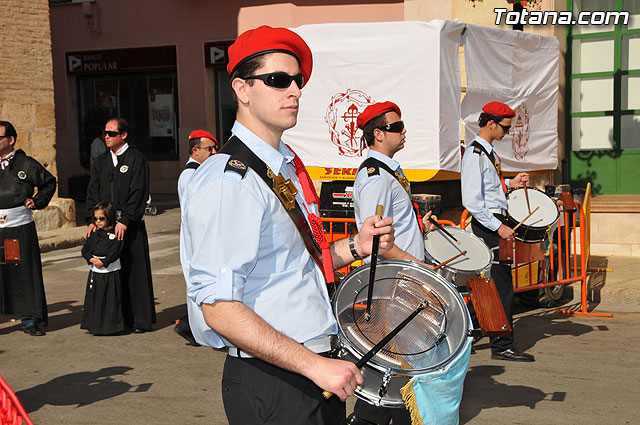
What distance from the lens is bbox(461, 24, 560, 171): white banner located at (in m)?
9.98

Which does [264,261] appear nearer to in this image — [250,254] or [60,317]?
[250,254]

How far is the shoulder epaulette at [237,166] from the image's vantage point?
2.50 meters

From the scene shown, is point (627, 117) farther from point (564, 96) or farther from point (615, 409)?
point (615, 409)

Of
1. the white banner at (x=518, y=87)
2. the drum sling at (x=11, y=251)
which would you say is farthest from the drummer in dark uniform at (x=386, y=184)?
the white banner at (x=518, y=87)

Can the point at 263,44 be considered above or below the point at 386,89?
below

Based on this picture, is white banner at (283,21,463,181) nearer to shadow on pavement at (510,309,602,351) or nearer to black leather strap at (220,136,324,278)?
shadow on pavement at (510,309,602,351)

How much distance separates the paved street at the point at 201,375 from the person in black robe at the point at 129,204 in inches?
11.6

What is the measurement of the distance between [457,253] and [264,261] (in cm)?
368

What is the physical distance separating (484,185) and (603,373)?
5.90 feet

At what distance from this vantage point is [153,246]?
14.0 metres

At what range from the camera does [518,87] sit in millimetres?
10992

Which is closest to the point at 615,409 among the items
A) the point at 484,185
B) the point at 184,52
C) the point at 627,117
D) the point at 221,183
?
the point at 484,185

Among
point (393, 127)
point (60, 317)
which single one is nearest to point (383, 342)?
point (393, 127)

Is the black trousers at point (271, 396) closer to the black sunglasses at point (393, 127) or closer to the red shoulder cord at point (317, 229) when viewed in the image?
the red shoulder cord at point (317, 229)
